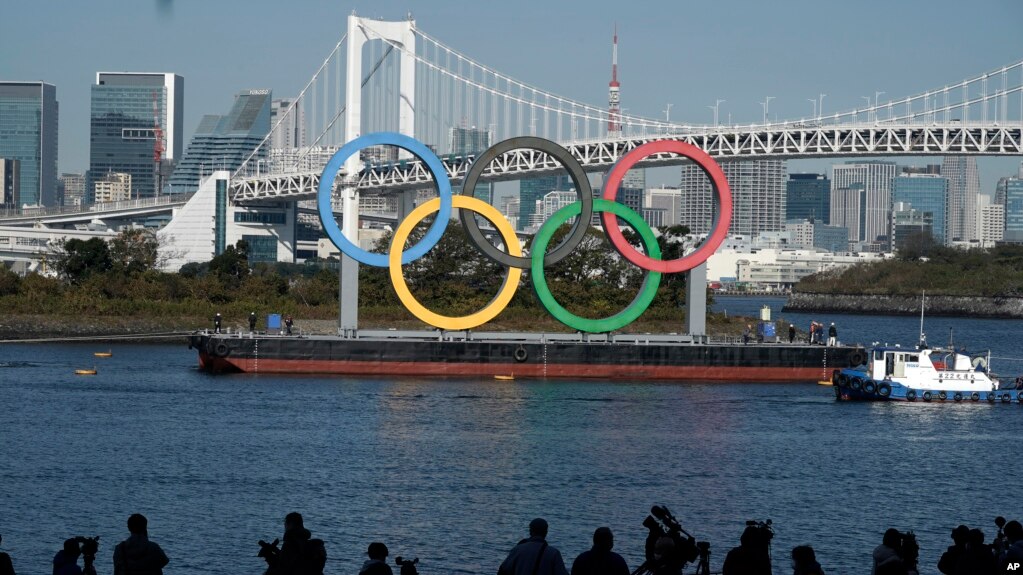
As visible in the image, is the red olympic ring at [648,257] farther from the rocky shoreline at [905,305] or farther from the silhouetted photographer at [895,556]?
the rocky shoreline at [905,305]

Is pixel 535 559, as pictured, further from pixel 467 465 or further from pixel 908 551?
pixel 467 465

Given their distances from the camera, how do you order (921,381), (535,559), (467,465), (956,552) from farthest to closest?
(921,381) → (467,465) → (956,552) → (535,559)

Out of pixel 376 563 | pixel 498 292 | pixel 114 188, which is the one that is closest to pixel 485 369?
pixel 498 292

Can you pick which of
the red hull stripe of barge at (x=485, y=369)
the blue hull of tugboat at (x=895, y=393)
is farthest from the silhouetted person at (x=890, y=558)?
the red hull stripe of barge at (x=485, y=369)

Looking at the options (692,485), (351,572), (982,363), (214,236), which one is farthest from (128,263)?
(351,572)

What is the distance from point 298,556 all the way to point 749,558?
3.37m

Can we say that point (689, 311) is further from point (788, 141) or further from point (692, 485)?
point (788, 141)

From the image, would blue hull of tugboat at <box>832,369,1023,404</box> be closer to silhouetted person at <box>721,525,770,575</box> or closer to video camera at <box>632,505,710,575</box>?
video camera at <box>632,505,710,575</box>

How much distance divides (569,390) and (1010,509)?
15386mm

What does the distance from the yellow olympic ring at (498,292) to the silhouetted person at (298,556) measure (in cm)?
2546

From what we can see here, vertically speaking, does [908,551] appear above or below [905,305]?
below

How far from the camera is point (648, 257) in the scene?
38562 millimetres

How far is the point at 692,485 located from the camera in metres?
22.6

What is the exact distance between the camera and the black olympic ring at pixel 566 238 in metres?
37.5
